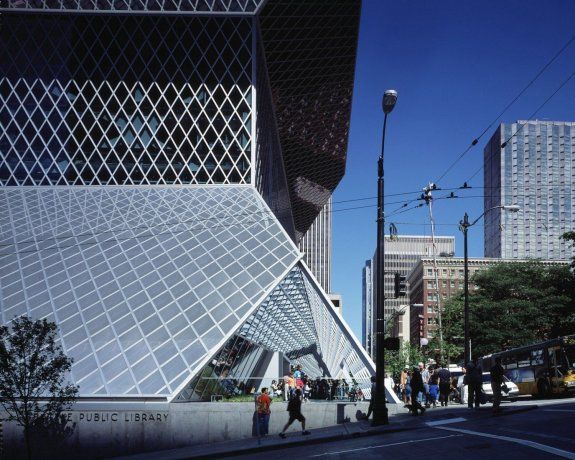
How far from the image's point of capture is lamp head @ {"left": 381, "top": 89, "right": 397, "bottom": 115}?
21.0 meters

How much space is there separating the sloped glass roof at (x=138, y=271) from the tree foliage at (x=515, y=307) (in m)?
41.0

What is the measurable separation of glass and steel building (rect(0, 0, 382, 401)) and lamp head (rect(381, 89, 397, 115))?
10700mm

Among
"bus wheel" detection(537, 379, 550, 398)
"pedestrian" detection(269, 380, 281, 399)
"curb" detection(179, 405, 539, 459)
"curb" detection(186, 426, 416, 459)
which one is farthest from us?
"bus wheel" detection(537, 379, 550, 398)

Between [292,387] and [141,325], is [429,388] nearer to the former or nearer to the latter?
[292,387]

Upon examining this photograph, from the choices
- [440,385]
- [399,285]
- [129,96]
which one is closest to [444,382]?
[440,385]

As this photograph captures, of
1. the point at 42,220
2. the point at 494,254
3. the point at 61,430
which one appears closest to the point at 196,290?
the point at 61,430

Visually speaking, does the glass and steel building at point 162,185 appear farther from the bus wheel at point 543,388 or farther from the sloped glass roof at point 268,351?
the bus wheel at point 543,388

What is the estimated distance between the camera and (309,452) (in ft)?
56.4

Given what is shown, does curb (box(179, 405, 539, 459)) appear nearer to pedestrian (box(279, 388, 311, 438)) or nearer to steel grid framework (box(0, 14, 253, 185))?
pedestrian (box(279, 388, 311, 438))

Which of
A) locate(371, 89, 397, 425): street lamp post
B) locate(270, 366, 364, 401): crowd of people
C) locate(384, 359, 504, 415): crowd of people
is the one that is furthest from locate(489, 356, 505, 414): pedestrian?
locate(270, 366, 364, 401): crowd of people

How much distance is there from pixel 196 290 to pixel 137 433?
26.7 feet

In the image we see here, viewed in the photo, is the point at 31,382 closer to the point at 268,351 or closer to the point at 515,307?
the point at 268,351

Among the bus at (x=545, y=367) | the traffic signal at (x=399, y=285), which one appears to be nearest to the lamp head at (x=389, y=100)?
the traffic signal at (x=399, y=285)

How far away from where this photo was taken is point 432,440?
52.8 feet
